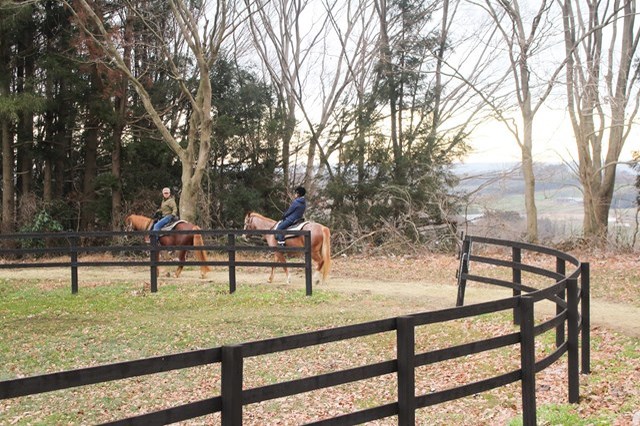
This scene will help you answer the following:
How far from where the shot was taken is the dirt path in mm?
11578

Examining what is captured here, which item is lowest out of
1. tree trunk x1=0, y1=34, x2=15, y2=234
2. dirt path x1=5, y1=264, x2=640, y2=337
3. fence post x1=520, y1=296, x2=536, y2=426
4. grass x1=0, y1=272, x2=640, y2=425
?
grass x1=0, y1=272, x2=640, y2=425

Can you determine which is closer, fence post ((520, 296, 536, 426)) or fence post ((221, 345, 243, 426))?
fence post ((221, 345, 243, 426))

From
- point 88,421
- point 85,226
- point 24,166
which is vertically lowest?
point 88,421

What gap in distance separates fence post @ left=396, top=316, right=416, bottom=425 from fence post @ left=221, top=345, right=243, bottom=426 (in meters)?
1.36

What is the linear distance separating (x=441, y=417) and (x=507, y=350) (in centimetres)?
267

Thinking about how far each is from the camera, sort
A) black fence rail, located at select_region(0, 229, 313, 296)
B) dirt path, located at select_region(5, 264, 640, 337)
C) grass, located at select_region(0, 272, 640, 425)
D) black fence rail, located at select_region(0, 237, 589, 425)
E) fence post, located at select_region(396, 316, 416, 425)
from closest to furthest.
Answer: black fence rail, located at select_region(0, 237, 589, 425) → fence post, located at select_region(396, 316, 416, 425) → grass, located at select_region(0, 272, 640, 425) → dirt path, located at select_region(5, 264, 640, 337) → black fence rail, located at select_region(0, 229, 313, 296)

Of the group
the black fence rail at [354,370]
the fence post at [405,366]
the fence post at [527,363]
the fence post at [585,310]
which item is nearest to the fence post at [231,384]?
the black fence rail at [354,370]

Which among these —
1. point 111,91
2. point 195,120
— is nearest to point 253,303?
point 195,120

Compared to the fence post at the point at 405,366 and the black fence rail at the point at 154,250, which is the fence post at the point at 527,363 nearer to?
the fence post at the point at 405,366

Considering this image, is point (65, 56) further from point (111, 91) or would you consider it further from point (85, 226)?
point (85, 226)

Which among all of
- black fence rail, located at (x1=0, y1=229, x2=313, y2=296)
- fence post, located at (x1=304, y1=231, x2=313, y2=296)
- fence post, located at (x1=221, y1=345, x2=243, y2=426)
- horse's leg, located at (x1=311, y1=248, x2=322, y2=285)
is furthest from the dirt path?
fence post, located at (x1=221, y1=345, x2=243, y2=426)

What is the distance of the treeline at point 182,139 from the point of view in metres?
25.9

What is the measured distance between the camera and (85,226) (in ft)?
91.2

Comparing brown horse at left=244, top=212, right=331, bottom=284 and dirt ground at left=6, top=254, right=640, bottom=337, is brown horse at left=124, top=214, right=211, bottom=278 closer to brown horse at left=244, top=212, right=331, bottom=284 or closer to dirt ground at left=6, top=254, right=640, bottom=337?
dirt ground at left=6, top=254, right=640, bottom=337
